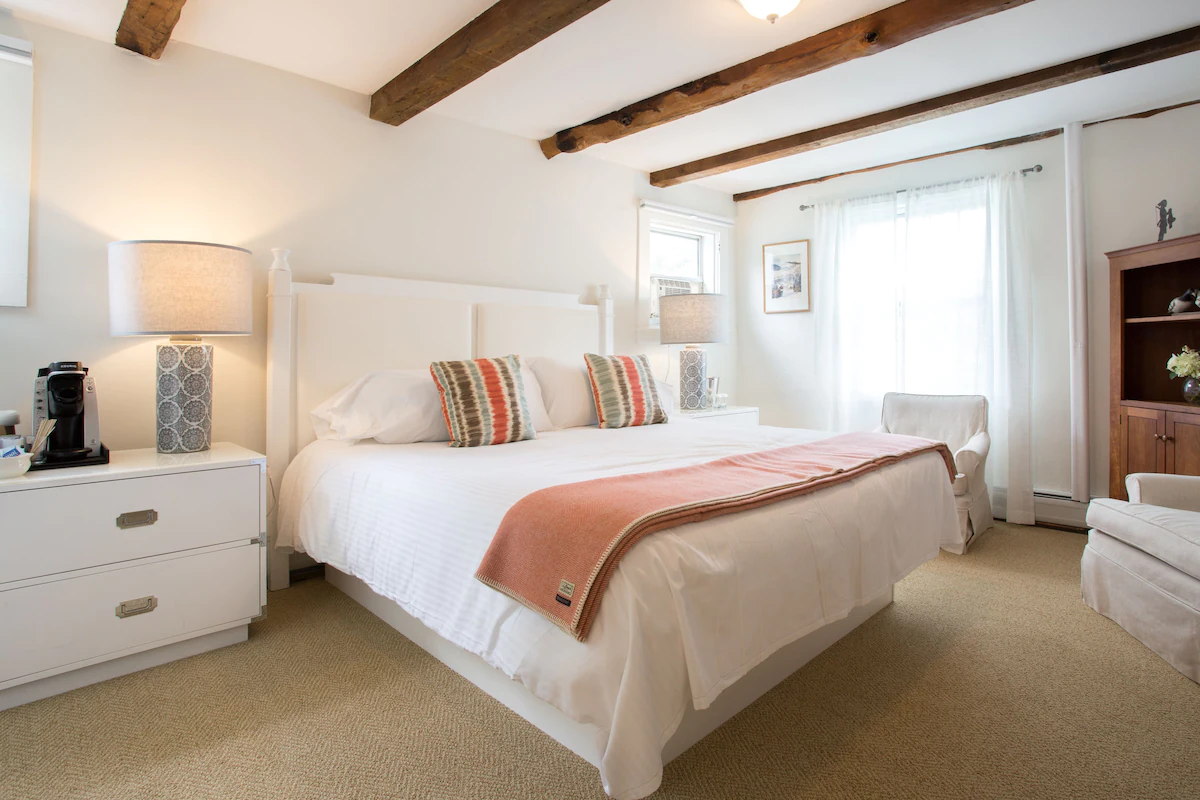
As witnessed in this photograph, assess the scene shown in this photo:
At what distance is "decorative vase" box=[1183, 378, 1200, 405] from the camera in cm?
298

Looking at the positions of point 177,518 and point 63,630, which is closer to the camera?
point 63,630

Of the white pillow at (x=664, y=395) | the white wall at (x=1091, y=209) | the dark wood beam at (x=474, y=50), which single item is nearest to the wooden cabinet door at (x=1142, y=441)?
the white wall at (x=1091, y=209)

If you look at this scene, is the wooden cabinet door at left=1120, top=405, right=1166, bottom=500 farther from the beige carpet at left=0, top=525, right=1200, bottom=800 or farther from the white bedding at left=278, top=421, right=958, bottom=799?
the white bedding at left=278, top=421, right=958, bottom=799

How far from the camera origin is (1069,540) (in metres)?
3.43

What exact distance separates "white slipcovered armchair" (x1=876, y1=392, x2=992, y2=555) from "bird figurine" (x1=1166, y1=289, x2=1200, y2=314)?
37.5 inches

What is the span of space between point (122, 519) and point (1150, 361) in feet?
15.9

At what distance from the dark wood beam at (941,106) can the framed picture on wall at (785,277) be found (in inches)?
37.9

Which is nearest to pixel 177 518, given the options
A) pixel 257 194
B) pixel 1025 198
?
pixel 257 194

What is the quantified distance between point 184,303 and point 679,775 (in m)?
2.20

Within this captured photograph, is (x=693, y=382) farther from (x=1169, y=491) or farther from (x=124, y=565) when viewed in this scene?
(x=124, y=565)

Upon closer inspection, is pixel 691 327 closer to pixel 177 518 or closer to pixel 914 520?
pixel 914 520

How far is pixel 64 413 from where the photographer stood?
2029 millimetres

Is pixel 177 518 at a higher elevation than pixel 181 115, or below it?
below

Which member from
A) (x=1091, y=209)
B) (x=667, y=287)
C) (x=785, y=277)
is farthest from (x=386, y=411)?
(x=1091, y=209)
